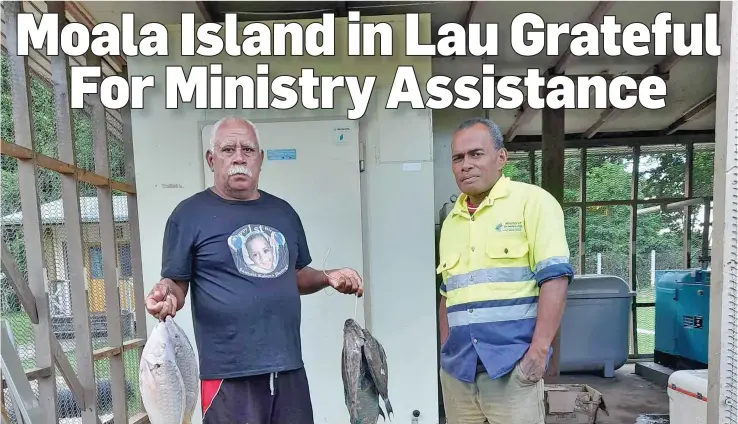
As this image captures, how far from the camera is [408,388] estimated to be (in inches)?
106

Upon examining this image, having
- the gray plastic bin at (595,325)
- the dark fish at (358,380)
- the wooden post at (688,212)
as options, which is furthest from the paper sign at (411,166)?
the wooden post at (688,212)

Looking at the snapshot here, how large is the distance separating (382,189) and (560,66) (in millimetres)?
1991

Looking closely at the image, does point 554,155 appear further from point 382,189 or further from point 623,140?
point 623,140

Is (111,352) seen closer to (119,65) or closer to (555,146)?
(119,65)

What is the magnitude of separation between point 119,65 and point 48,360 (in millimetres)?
2100

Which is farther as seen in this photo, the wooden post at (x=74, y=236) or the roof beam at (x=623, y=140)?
the roof beam at (x=623, y=140)

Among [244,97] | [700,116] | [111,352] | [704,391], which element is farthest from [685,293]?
[111,352]

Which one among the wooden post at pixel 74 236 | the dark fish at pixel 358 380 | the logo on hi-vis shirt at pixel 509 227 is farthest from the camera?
the wooden post at pixel 74 236

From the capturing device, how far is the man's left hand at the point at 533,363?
1611 millimetres

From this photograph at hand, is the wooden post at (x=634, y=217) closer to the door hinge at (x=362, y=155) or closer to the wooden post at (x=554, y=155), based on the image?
the wooden post at (x=554, y=155)

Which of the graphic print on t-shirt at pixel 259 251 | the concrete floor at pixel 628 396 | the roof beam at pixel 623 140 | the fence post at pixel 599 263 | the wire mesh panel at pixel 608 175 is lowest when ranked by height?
the concrete floor at pixel 628 396

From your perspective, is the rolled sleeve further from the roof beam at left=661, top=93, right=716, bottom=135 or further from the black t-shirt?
the roof beam at left=661, top=93, right=716, bottom=135

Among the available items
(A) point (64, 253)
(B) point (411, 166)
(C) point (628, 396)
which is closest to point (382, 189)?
(B) point (411, 166)

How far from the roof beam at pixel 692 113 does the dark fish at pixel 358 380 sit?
4.88 metres
